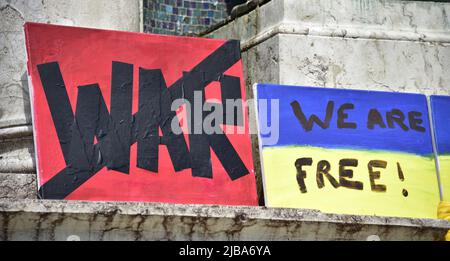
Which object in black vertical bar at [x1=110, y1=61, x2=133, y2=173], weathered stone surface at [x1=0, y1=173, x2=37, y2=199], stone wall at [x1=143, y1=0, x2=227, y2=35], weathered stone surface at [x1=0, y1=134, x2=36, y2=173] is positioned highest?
stone wall at [x1=143, y1=0, x2=227, y2=35]

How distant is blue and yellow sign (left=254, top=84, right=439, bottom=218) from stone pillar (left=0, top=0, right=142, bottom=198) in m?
1.46

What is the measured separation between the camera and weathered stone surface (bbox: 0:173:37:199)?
5.63 meters

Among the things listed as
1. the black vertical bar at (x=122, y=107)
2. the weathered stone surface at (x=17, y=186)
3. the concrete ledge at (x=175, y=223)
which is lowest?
the concrete ledge at (x=175, y=223)

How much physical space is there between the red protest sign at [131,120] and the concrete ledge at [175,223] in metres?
0.62

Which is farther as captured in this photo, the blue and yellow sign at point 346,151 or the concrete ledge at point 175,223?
the blue and yellow sign at point 346,151

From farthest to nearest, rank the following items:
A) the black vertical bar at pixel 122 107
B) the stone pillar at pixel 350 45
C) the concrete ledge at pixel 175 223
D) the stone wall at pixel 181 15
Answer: the stone wall at pixel 181 15, the stone pillar at pixel 350 45, the black vertical bar at pixel 122 107, the concrete ledge at pixel 175 223

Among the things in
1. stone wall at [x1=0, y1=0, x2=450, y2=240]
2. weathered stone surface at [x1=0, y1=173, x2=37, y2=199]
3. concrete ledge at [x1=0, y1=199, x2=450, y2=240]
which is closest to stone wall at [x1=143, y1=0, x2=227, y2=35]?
stone wall at [x1=0, y1=0, x2=450, y2=240]

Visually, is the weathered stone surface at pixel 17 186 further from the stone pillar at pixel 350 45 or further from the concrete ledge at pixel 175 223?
the stone pillar at pixel 350 45

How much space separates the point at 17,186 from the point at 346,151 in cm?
210

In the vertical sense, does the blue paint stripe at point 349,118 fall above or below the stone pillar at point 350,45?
below

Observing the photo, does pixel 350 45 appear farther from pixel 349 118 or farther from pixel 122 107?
pixel 122 107

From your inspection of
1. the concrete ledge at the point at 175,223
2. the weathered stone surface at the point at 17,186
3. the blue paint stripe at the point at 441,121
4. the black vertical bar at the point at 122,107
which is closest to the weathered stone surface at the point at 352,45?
the blue paint stripe at the point at 441,121

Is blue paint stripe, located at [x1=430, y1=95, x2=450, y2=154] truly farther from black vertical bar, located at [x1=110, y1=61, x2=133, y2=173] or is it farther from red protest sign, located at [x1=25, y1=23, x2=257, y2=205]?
black vertical bar, located at [x1=110, y1=61, x2=133, y2=173]

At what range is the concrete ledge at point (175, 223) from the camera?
15.4 ft
